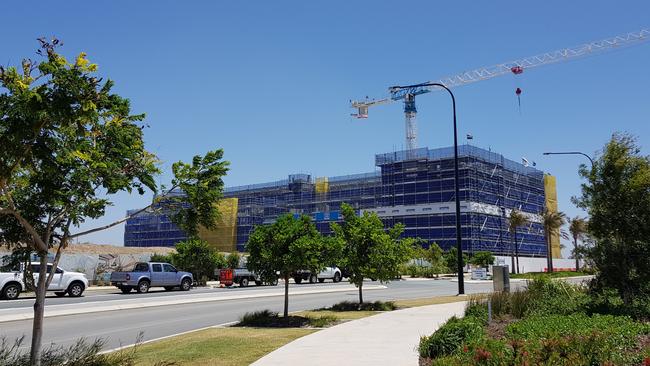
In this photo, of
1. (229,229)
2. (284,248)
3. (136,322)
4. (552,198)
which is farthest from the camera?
(229,229)

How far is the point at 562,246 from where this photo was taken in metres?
114

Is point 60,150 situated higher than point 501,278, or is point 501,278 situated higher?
point 60,150

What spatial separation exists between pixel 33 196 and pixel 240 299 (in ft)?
69.3

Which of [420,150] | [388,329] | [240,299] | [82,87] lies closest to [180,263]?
[240,299]

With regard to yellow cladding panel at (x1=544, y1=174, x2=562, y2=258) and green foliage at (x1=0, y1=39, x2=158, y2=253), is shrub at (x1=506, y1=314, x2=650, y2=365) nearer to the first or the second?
green foliage at (x1=0, y1=39, x2=158, y2=253)

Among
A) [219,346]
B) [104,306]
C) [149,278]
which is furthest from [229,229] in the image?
[219,346]

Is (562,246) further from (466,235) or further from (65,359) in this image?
(65,359)

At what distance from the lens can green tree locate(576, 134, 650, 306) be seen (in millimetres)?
14133

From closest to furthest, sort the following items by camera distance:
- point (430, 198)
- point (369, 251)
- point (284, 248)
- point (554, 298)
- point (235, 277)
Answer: point (554, 298) → point (284, 248) → point (369, 251) → point (235, 277) → point (430, 198)

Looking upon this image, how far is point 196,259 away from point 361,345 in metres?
33.8

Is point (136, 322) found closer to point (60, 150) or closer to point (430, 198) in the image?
point (60, 150)

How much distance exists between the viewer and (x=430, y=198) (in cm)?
9125

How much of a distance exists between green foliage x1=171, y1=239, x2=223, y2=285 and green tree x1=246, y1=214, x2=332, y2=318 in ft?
85.1

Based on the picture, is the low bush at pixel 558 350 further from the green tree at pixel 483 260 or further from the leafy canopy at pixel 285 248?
the green tree at pixel 483 260
